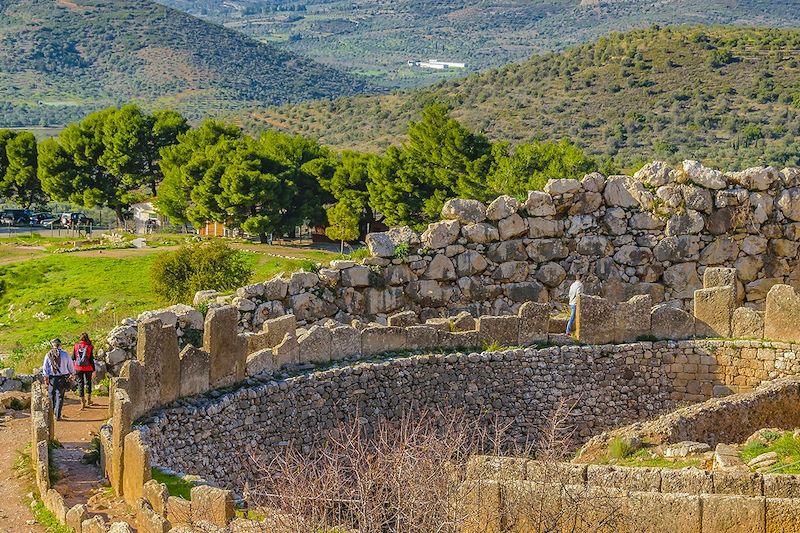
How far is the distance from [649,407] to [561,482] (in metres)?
7.24

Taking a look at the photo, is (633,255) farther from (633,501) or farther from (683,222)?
(633,501)

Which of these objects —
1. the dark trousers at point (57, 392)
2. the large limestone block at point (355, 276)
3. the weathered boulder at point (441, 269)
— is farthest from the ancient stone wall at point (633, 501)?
the weathered boulder at point (441, 269)

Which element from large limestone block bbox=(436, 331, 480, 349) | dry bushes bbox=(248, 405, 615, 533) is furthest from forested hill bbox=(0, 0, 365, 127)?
dry bushes bbox=(248, 405, 615, 533)

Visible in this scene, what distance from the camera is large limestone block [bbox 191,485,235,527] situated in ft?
43.3

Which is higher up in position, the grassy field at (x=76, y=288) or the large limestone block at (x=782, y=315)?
the large limestone block at (x=782, y=315)

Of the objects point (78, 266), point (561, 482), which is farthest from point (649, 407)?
point (78, 266)

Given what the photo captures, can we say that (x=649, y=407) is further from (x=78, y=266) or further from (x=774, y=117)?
(x=774, y=117)

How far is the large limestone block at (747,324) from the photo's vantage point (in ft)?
66.1

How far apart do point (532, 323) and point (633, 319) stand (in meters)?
1.45

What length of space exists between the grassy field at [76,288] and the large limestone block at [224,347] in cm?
1211

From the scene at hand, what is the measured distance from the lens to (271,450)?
56.9 feet

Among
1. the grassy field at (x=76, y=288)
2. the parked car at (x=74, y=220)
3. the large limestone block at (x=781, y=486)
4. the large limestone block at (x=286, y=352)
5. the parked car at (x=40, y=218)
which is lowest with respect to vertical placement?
the parked car at (x=40, y=218)

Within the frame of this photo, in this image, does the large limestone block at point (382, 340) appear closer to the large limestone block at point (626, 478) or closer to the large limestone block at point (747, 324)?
the large limestone block at point (747, 324)

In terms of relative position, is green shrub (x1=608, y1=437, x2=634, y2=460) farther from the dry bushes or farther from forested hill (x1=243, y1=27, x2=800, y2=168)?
forested hill (x1=243, y1=27, x2=800, y2=168)
